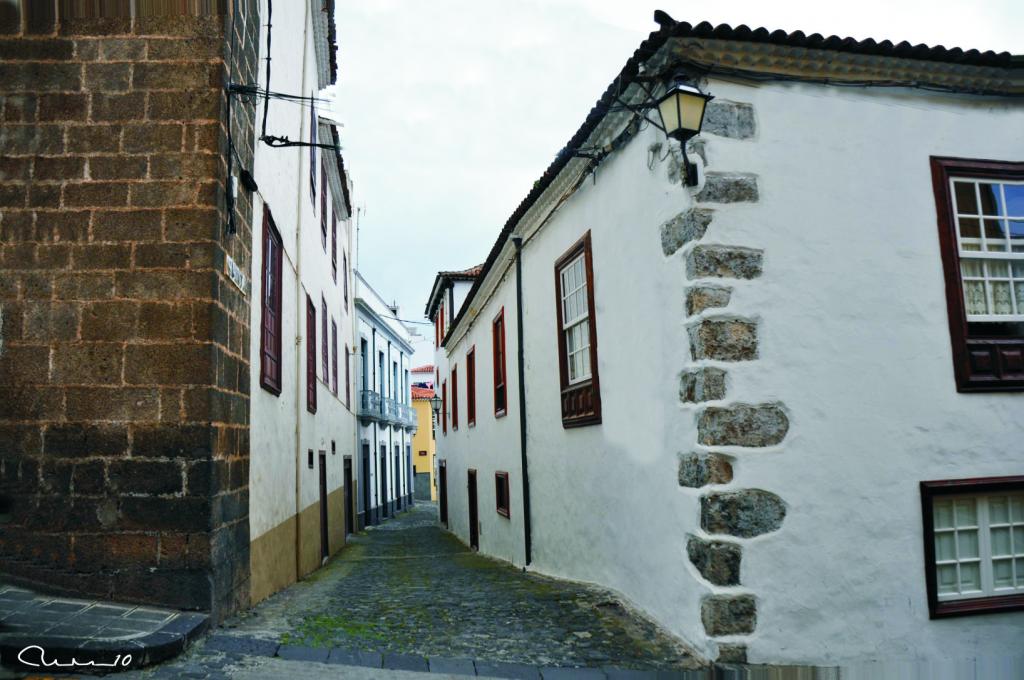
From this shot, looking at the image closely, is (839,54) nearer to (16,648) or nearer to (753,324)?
(753,324)

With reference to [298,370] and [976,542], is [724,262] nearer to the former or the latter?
[976,542]

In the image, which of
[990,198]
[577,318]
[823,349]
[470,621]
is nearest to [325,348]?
[577,318]

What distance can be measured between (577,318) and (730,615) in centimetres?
362

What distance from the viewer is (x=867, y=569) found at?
529 centimetres

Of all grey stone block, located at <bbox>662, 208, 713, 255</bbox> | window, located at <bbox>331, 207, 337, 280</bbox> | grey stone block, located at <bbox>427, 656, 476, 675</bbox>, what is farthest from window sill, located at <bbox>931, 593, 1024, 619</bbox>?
window, located at <bbox>331, 207, 337, 280</bbox>

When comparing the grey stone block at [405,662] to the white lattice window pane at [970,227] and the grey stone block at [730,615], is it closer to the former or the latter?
the grey stone block at [730,615]

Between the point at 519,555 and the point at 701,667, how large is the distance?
606cm

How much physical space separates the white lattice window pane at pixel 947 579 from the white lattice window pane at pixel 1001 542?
0.37 meters

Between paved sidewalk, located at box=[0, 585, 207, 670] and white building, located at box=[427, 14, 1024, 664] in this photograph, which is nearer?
paved sidewalk, located at box=[0, 585, 207, 670]

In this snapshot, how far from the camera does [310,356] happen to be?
11727mm

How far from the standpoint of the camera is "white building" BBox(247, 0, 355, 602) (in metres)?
7.15

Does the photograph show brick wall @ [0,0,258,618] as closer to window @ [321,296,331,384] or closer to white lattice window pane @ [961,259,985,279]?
white lattice window pane @ [961,259,985,279]

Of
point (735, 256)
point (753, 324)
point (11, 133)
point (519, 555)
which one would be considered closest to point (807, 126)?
point (735, 256)

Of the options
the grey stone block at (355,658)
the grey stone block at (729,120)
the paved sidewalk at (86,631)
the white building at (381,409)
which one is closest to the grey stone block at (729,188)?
the grey stone block at (729,120)
